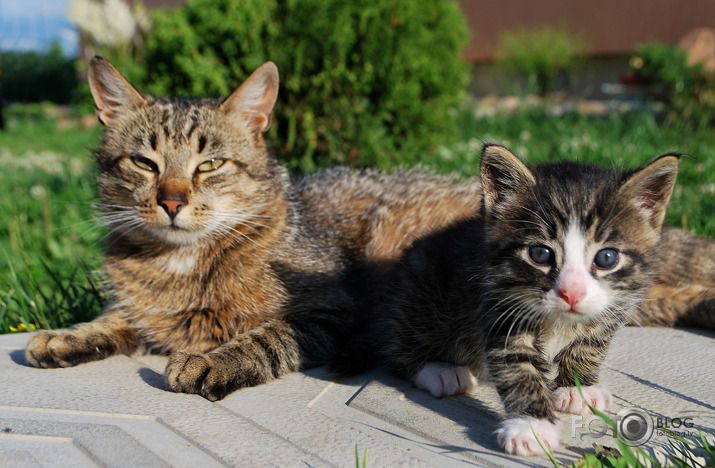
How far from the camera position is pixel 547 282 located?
222 centimetres

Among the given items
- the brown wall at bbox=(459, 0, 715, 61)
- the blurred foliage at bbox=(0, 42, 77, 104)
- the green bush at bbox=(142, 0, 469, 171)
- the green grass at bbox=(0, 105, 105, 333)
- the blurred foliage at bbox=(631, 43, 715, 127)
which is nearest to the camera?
the green grass at bbox=(0, 105, 105, 333)

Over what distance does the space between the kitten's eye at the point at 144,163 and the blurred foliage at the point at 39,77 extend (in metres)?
15.7

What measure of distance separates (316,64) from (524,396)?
3893 mm

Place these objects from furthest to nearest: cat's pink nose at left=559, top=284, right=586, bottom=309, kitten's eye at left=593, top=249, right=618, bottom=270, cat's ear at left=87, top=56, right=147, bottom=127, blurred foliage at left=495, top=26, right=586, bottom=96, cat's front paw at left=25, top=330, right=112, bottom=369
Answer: blurred foliage at left=495, top=26, right=586, bottom=96 → cat's ear at left=87, top=56, right=147, bottom=127 → cat's front paw at left=25, top=330, right=112, bottom=369 → kitten's eye at left=593, top=249, right=618, bottom=270 → cat's pink nose at left=559, top=284, right=586, bottom=309

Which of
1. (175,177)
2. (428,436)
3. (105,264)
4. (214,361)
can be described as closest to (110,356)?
(105,264)

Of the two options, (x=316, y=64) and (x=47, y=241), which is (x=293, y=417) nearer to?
(x=47, y=241)

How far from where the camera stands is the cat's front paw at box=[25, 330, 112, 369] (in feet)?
9.05

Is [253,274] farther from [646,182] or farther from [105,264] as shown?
[646,182]

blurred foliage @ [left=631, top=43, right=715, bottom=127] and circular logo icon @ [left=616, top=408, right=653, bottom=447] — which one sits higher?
blurred foliage @ [left=631, top=43, right=715, bottom=127]

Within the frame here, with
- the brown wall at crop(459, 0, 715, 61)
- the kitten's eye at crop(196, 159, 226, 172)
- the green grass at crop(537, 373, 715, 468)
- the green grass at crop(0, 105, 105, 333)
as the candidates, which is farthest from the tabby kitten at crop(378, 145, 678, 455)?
the brown wall at crop(459, 0, 715, 61)

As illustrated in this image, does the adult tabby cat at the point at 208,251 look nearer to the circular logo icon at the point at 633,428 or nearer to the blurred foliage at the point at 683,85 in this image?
the circular logo icon at the point at 633,428

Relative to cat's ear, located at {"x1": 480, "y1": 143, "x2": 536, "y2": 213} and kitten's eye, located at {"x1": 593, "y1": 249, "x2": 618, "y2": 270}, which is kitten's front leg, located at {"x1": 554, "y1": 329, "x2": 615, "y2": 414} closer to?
kitten's eye, located at {"x1": 593, "y1": 249, "x2": 618, "y2": 270}

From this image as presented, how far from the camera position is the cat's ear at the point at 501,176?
7.90ft

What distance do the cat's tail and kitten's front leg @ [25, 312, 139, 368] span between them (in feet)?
8.36
